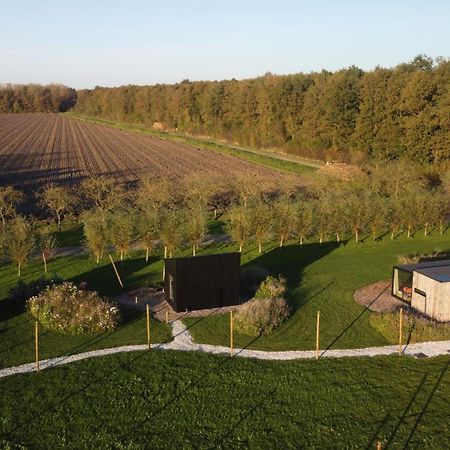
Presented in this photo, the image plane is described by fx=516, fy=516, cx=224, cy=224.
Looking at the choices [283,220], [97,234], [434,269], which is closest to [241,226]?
[283,220]

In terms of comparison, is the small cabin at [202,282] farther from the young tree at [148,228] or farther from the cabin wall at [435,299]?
the cabin wall at [435,299]

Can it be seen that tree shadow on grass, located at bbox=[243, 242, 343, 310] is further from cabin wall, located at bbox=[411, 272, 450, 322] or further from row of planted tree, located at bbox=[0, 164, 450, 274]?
cabin wall, located at bbox=[411, 272, 450, 322]

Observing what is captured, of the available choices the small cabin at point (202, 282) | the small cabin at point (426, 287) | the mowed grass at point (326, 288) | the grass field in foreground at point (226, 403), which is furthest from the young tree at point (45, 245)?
the small cabin at point (426, 287)

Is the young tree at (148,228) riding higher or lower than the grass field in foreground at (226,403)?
higher

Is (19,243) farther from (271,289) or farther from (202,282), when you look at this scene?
(271,289)

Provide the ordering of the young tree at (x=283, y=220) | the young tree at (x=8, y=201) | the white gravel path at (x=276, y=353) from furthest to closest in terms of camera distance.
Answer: the young tree at (x=8, y=201)
the young tree at (x=283, y=220)
the white gravel path at (x=276, y=353)

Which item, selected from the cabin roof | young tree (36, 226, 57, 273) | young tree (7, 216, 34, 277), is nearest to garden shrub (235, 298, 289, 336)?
the cabin roof
